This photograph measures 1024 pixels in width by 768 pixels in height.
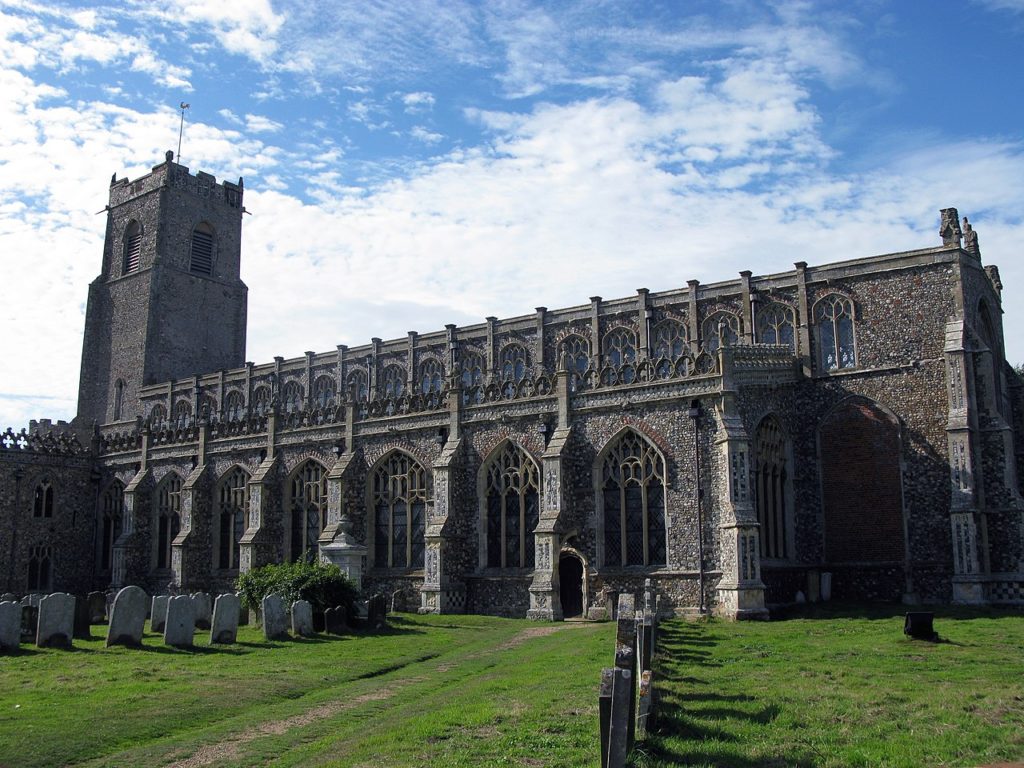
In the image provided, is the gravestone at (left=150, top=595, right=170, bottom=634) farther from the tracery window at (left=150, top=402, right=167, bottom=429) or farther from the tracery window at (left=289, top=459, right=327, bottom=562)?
the tracery window at (left=150, top=402, right=167, bottom=429)

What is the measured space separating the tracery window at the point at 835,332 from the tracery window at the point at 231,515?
22143mm

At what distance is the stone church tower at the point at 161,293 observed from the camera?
5766 centimetres

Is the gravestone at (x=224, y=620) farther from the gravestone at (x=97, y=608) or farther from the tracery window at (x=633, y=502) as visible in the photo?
the tracery window at (x=633, y=502)

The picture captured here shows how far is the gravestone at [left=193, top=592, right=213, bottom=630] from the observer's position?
25.1 m

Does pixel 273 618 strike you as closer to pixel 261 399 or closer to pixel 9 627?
pixel 9 627

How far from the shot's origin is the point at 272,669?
17188mm

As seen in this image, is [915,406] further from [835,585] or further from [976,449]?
[835,585]

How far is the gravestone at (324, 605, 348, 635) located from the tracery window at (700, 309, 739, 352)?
1854 cm

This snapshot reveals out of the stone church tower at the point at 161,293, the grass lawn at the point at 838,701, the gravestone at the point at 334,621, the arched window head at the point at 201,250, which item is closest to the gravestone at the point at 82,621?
the gravestone at the point at 334,621

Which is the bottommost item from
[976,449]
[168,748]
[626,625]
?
[168,748]

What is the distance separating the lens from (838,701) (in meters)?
11.7

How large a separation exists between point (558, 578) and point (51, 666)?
14.6 meters

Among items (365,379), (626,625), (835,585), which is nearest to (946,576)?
(835,585)

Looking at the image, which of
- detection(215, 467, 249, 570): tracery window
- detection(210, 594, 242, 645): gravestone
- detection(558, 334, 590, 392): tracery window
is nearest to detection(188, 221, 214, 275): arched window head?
detection(215, 467, 249, 570): tracery window
